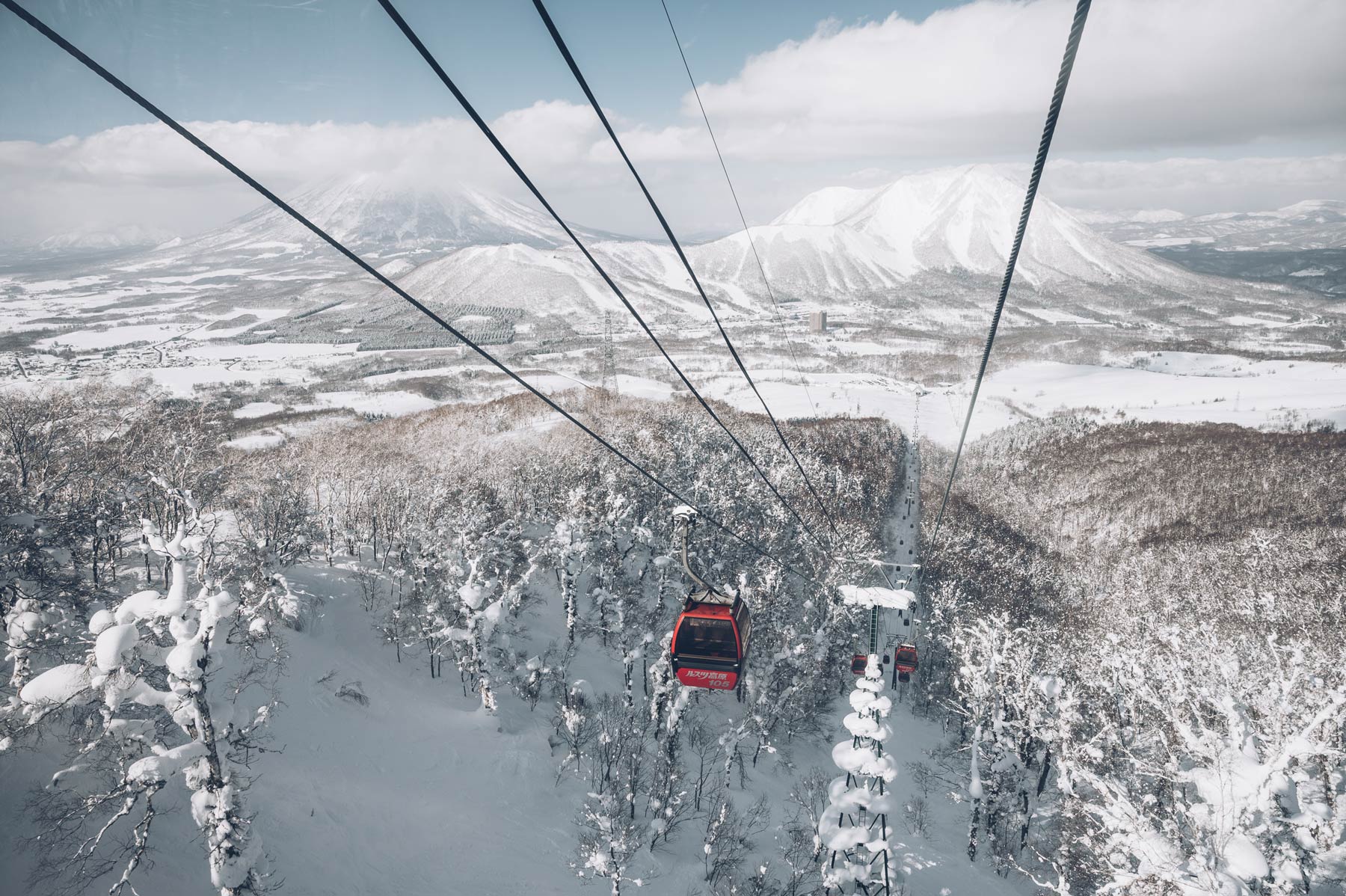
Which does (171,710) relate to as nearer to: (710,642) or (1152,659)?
(710,642)

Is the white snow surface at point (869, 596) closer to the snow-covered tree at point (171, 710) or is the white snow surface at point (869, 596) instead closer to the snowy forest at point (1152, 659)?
the snowy forest at point (1152, 659)

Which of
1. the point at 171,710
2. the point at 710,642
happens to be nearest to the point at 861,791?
the point at 710,642

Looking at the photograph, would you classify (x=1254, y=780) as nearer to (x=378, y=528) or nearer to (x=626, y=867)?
(x=626, y=867)

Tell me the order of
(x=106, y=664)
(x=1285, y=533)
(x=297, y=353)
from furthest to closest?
(x=297, y=353) → (x=1285, y=533) → (x=106, y=664)

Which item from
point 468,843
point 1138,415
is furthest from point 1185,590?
point 1138,415

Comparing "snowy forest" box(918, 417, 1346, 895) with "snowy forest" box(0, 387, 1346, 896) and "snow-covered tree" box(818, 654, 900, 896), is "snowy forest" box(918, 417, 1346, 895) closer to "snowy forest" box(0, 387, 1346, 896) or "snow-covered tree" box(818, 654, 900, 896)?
"snowy forest" box(0, 387, 1346, 896)

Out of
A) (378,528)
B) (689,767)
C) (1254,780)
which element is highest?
(1254,780)
